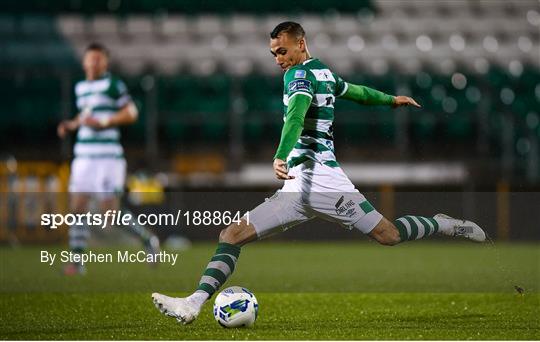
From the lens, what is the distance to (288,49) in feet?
17.1

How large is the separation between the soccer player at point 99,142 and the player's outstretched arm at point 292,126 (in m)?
4.15

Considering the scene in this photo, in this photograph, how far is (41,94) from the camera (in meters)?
21.1

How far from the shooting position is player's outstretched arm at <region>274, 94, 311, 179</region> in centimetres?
479

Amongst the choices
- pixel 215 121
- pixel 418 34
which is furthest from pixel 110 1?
pixel 418 34

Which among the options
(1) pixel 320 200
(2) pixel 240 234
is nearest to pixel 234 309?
(2) pixel 240 234

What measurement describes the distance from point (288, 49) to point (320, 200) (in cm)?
80

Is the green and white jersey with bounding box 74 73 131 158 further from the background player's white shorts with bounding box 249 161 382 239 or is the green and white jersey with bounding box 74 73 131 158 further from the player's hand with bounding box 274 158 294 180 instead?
the player's hand with bounding box 274 158 294 180

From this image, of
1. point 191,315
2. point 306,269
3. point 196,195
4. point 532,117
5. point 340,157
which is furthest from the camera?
point 532,117

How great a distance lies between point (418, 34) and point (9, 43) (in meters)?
8.97

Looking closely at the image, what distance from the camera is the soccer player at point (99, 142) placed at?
895 cm

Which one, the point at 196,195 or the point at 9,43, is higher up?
the point at 9,43

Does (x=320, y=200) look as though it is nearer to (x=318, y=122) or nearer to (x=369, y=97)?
(x=318, y=122)

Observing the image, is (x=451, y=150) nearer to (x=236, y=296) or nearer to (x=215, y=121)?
(x=215, y=121)

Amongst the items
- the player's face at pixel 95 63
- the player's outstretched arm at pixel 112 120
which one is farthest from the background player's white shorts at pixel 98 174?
the player's face at pixel 95 63
